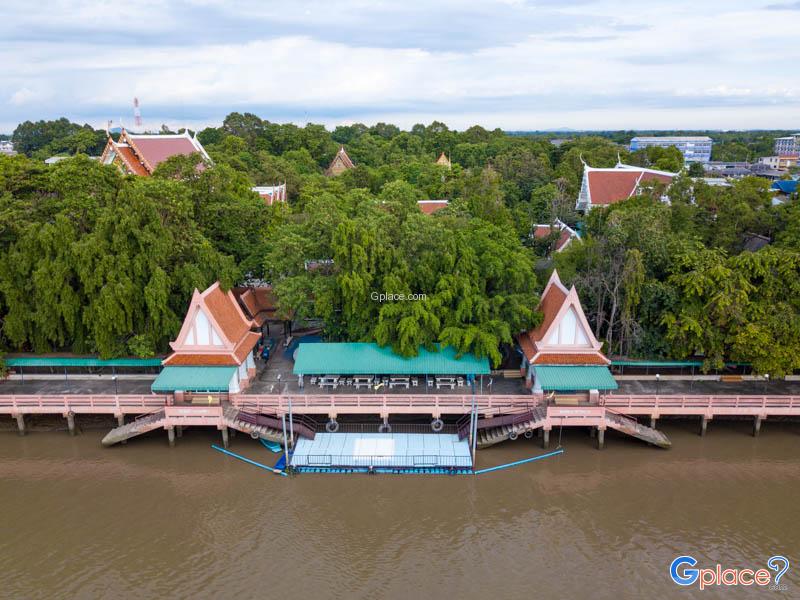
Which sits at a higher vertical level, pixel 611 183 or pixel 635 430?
pixel 611 183

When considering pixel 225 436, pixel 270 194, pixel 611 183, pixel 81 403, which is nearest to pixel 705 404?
pixel 225 436

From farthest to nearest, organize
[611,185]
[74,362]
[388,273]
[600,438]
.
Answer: [611,185] → [74,362] → [388,273] → [600,438]

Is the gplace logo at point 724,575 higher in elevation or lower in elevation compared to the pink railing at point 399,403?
lower

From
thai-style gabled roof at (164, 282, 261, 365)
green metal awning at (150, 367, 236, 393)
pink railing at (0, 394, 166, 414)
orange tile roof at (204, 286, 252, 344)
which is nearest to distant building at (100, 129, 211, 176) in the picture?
orange tile roof at (204, 286, 252, 344)

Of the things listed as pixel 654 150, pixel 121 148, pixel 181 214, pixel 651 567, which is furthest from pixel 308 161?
pixel 651 567

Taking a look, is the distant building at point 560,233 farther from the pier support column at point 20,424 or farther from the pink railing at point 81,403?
the pier support column at point 20,424

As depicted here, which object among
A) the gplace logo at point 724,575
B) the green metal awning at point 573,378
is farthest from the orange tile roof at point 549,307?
the gplace logo at point 724,575

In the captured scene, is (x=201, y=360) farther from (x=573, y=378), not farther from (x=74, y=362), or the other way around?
(x=573, y=378)

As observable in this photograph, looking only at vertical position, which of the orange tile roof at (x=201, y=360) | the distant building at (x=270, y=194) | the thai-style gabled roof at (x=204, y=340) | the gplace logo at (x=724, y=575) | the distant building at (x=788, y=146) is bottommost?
the gplace logo at (x=724, y=575)

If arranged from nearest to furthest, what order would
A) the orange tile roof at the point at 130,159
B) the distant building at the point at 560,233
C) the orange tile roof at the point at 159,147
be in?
the distant building at the point at 560,233 < the orange tile roof at the point at 130,159 < the orange tile roof at the point at 159,147
